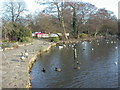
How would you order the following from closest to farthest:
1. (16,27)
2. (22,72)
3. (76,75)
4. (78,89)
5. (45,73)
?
(78,89) → (22,72) → (76,75) → (45,73) → (16,27)

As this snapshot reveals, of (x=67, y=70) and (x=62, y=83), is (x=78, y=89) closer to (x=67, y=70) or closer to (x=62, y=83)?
(x=62, y=83)

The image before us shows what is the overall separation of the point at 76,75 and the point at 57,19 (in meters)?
31.0

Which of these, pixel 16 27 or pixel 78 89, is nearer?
pixel 78 89

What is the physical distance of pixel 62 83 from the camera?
32.2 ft

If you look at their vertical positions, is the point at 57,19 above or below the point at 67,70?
above

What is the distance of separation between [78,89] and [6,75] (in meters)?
4.21

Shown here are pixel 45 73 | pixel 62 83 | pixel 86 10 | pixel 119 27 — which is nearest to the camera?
pixel 62 83

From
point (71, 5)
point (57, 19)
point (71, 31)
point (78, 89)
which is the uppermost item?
point (71, 5)

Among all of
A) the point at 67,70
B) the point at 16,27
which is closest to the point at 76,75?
the point at 67,70

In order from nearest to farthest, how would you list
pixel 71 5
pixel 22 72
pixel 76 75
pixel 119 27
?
1. pixel 22 72
2. pixel 76 75
3. pixel 71 5
4. pixel 119 27

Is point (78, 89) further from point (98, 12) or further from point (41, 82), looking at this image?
point (98, 12)

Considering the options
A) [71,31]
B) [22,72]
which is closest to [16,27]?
[71,31]

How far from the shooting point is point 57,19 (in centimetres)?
4122

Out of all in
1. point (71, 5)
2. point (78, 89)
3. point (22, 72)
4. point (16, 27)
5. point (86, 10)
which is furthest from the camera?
point (86, 10)
